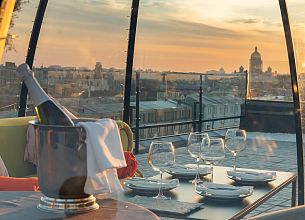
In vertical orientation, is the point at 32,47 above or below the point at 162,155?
above

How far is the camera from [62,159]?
4.63ft

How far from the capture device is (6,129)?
11.9 ft

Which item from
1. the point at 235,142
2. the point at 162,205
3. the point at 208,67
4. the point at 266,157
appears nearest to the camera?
the point at 162,205

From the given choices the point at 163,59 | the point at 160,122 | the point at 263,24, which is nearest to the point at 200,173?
the point at 163,59

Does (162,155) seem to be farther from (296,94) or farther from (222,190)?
(296,94)

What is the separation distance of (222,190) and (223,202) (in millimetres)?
86

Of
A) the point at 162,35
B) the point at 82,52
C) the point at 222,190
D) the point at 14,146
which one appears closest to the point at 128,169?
the point at 14,146

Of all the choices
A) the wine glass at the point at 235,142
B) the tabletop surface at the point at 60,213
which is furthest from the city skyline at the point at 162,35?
the tabletop surface at the point at 60,213

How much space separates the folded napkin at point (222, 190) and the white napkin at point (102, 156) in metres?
0.76

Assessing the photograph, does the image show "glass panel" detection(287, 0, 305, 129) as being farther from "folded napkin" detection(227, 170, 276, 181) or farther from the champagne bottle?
the champagne bottle

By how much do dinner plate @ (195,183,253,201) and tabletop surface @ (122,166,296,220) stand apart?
2cm

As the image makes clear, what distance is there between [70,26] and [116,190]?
4521mm

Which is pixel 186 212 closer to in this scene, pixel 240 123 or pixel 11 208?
pixel 11 208

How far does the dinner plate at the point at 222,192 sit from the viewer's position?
86.1 inches
